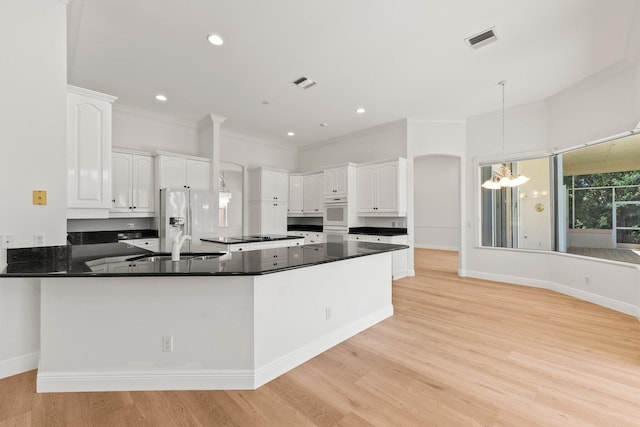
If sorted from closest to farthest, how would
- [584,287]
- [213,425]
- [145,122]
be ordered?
[213,425] → [584,287] → [145,122]

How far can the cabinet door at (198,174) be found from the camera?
5.37 metres

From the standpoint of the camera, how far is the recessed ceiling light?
3031 mm

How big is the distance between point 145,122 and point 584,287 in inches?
302

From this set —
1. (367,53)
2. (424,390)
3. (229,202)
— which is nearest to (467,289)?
(424,390)

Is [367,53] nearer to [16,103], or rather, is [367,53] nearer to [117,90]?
[16,103]

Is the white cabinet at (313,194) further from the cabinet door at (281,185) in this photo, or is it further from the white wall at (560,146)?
the white wall at (560,146)

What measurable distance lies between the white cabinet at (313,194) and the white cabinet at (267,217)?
0.55 metres

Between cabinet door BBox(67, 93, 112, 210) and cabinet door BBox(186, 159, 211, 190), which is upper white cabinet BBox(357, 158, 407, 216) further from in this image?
cabinet door BBox(67, 93, 112, 210)

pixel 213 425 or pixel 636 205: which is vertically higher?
pixel 636 205

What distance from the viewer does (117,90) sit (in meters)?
4.30

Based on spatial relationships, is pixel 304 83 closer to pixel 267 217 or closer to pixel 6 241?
pixel 267 217

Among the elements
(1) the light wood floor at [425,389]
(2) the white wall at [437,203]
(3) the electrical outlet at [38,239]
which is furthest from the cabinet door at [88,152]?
(2) the white wall at [437,203]

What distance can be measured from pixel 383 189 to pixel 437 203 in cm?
534

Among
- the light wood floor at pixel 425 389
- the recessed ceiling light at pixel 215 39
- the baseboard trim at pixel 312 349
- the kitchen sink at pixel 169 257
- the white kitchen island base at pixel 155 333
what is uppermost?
the recessed ceiling light at pixel 215 39
